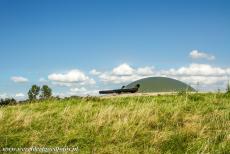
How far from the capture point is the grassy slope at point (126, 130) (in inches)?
355

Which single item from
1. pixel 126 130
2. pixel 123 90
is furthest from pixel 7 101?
pixel 126 130

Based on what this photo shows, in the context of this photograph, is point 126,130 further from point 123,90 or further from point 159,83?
point 159,83

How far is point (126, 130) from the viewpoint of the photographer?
33.0 ft

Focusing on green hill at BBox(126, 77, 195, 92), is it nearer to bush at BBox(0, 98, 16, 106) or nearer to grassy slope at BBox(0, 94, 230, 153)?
bush at BBox(0, 98, 16, 106)

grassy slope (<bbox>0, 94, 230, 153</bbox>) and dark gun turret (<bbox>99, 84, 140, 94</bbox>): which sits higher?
dark gun turret (<bbox>99, 84, 140, 94</bbox>)

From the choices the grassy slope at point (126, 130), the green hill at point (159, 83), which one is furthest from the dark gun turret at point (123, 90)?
the grassy slope at point (126, 130)

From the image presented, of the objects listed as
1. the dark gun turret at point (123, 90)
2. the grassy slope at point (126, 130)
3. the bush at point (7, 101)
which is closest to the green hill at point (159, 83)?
the dark gun turret at point (123, 90)

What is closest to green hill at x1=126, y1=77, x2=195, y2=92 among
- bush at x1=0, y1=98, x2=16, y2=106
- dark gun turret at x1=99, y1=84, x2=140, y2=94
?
dark gun turret at x1=99, y1=84, x2=140, y2=94

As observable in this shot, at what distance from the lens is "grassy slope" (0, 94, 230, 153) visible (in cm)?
902

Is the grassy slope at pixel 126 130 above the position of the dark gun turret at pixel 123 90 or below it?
below

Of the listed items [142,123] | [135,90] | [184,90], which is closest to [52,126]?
[142,123]

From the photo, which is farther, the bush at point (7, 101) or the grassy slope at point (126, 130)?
the bush at point (7, 101)

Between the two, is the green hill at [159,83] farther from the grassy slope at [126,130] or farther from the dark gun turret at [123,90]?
the grassy slope at [126,130]

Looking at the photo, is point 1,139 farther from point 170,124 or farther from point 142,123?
point 170,124
